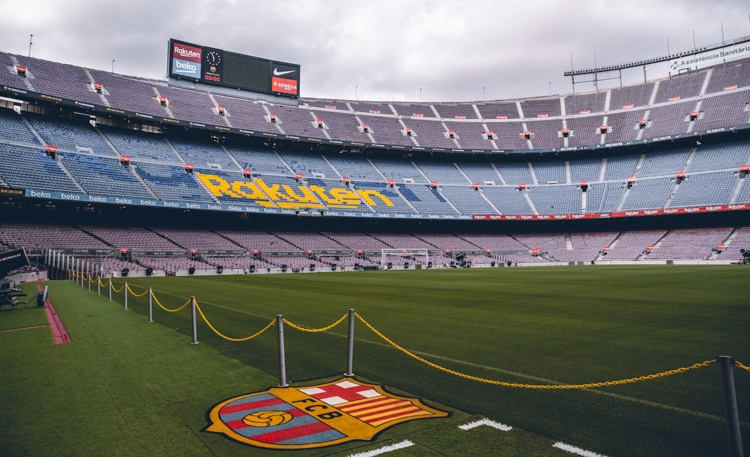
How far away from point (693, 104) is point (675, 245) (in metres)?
22.0

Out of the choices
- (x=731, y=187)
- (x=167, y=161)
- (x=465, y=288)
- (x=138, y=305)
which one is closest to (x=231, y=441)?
(x=138, y=305)

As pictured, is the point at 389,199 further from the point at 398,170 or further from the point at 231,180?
the point at 231,180

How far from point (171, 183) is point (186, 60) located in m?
20.8

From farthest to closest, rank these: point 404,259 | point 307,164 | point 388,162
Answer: point 388,162
point 307,164
point 404,259

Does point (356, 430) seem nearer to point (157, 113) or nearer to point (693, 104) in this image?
point (157, 113)

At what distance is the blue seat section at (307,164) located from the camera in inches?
2184

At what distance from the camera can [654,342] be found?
895 centimetres

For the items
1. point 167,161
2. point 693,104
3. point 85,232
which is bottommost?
point 85,232

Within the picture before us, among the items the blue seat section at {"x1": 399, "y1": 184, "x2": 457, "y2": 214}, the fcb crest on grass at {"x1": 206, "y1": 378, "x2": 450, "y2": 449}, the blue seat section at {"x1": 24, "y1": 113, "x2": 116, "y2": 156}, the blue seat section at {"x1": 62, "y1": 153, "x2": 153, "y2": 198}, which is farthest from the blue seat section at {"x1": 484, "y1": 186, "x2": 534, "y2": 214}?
the fcb crest on grass at {"x1": 206, "y1": 378, "x2": 450, "y2": 449}

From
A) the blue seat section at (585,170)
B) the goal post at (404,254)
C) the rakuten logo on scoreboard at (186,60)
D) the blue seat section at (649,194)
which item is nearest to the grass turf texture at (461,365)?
the goal post at (404,254)

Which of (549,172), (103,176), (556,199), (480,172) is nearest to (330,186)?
(103,176)

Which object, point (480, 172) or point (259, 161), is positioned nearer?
point (259, 161)

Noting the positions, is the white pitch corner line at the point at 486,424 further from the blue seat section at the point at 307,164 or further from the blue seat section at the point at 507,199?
the blue seat section at the point at 507,199

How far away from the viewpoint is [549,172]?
63.4 meters
